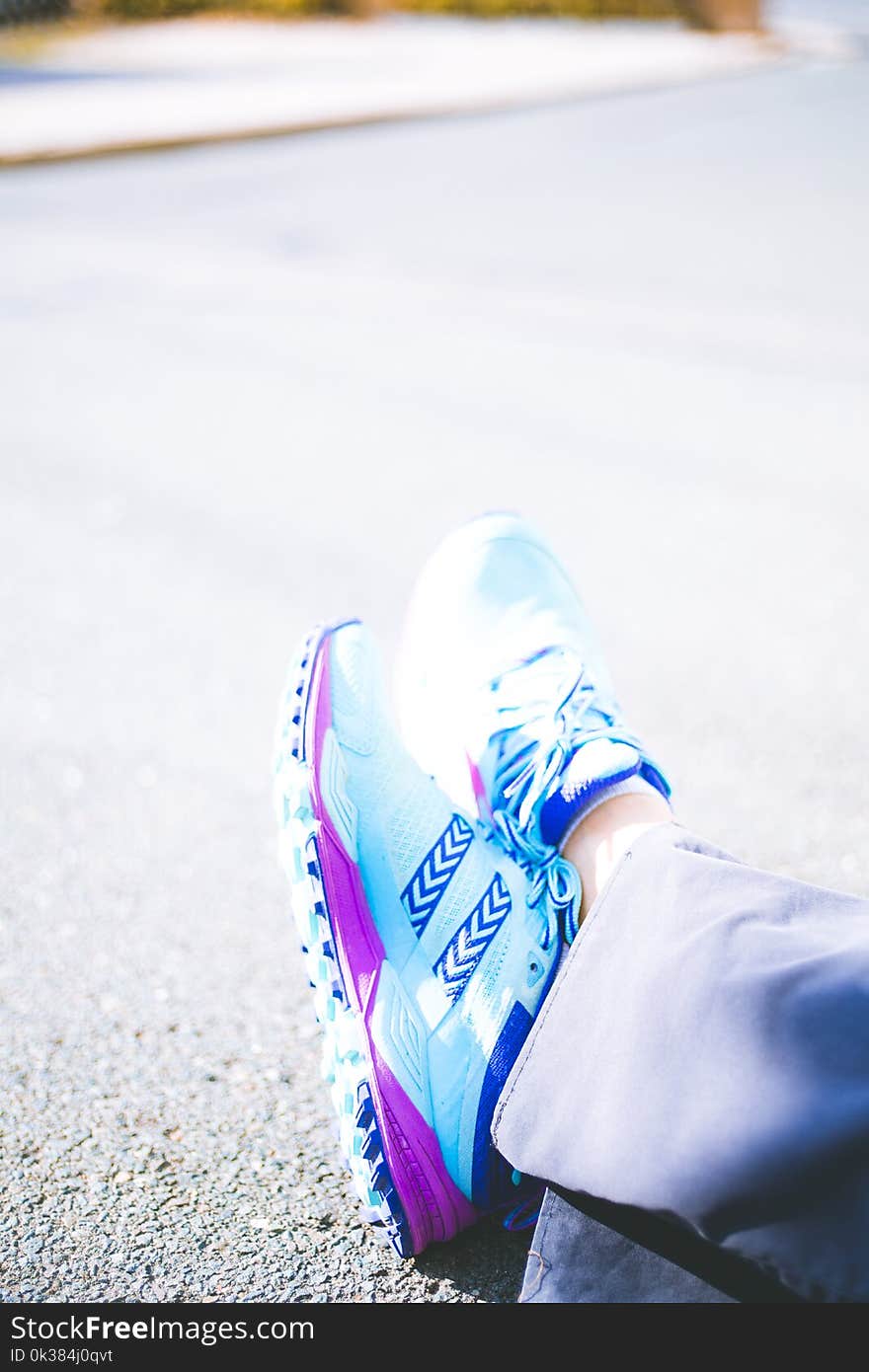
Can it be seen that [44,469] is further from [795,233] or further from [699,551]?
[795,233]

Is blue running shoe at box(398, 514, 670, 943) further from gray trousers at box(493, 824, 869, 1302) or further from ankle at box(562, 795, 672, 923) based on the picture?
gray trousers at box(493, 824, 869, 1302)

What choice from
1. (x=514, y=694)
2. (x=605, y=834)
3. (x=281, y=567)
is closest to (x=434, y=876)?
(x=605, y=834)

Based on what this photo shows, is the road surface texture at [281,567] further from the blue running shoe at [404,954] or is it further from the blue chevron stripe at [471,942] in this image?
the blue chevron stripe at [471,942]

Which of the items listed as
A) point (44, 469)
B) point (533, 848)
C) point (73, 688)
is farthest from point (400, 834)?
point (44, 469)

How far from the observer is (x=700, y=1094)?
3.19ft

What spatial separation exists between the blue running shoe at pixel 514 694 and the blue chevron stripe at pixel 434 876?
9 centimetres

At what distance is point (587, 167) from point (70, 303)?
4.94 m

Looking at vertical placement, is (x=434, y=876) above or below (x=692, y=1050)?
below

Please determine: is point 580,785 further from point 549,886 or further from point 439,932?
point 439,932

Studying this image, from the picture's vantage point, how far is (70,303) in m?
4.94

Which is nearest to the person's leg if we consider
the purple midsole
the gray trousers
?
the gray trousers

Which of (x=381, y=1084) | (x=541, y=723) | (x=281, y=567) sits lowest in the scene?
(x=281, y=567)

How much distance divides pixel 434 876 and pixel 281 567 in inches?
64.5

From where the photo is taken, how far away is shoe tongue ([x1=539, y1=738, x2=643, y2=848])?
142cm
